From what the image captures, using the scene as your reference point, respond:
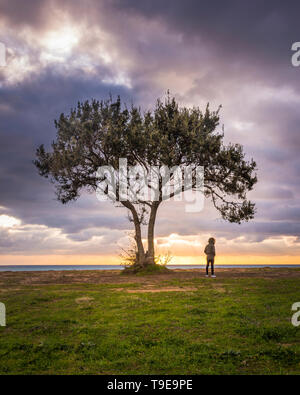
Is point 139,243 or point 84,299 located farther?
point 139,243

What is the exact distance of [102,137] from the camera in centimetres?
3447

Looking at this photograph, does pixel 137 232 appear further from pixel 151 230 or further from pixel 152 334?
pixel 152 334

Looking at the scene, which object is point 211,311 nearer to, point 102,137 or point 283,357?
point 283,357

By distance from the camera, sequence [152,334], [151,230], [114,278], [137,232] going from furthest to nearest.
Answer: [137,232]
[151,230]
[114,278]
[152,334]

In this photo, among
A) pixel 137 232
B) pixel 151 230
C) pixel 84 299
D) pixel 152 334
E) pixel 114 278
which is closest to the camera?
pixel 152 334

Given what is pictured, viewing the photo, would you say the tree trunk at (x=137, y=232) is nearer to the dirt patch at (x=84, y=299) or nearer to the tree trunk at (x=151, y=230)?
the tree trunk at (x=151, y=230)

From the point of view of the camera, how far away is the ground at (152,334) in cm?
1001

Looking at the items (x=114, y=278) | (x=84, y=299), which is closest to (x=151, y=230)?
(x=114, y=278)

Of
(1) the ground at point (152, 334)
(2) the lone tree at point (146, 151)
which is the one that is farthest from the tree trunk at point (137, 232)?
(1) the ground at point (152, 334)

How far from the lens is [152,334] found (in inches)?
480

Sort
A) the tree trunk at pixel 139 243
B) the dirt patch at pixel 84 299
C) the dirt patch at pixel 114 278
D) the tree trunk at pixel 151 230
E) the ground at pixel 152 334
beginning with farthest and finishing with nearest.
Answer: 1. the tree trunk at pixel 151 230
2. the tree trunk at pixel 139 243
3. the dirt patch at pixel 114 278
4. the dirt patch at pixel 84 299
5. the ground at pixel 152 334

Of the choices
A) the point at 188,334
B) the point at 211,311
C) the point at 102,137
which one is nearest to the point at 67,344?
the point at 188,334

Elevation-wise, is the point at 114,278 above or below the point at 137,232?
below
